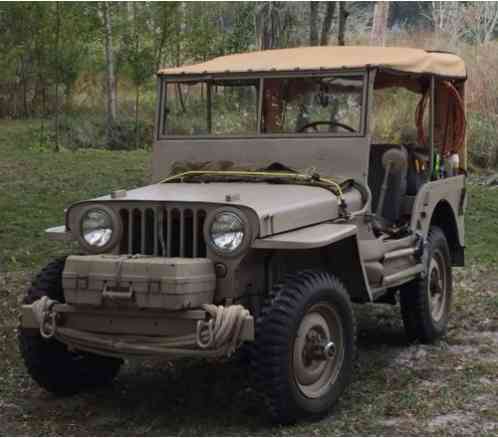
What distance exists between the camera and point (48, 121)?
20062 mm

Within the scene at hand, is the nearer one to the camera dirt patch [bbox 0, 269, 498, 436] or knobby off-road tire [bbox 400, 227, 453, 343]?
dirt patch [bbox 0, 269, 498, 436]

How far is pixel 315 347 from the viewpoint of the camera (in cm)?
502

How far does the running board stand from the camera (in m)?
5.80

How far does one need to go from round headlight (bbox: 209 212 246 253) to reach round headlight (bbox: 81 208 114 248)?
22.9 inches

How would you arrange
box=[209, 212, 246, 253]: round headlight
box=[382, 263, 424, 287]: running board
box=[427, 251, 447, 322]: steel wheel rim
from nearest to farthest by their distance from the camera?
1. box=[209, 212, 246, 253]: round headlight
2. box=[382, 263, 424, 287]: running board
3. box=[427, 251, 447, 322]: steel wheel rim

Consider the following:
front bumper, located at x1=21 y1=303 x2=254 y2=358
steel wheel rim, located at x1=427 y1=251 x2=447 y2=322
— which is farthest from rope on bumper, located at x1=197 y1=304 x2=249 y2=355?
steel wheel rim, located at x1=427 y1=251 x2=447 y2=322

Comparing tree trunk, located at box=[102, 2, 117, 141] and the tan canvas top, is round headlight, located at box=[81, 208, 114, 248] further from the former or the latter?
tree trunk, located at box=[102, 2, 117, 141]

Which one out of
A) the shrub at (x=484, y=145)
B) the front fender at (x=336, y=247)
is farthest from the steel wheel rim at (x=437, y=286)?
the shrub at (x=484, y=145)

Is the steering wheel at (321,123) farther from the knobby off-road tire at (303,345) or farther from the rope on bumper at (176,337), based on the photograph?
the rope on bumper at (176,337)

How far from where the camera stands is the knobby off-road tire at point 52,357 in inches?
207

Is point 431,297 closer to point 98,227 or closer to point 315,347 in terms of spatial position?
point 315,347

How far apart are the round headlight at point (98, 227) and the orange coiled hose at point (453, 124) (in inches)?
111

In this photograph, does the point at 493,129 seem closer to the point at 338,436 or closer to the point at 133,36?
the point at 133,36

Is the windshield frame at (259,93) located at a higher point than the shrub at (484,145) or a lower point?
higher
